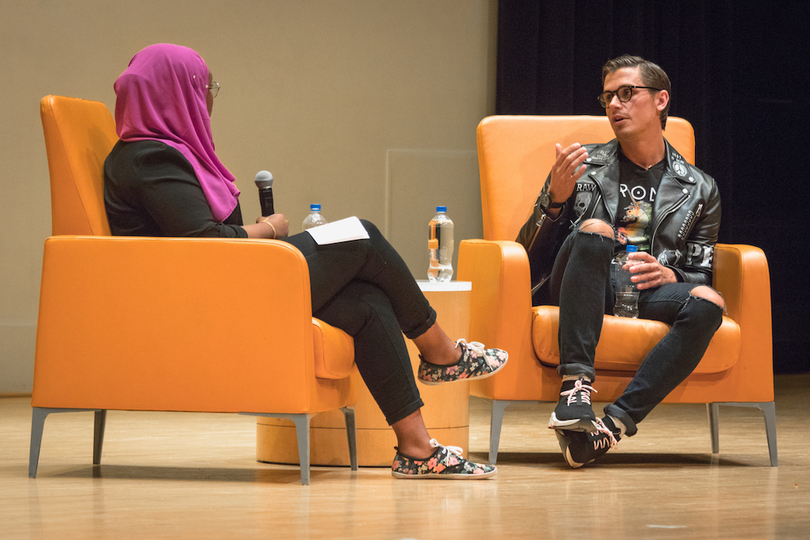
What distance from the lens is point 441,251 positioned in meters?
3.61

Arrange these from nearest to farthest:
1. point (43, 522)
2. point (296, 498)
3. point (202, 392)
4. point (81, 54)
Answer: point (43, 522), point (296, 498), point (202, 392), point (81, 54)

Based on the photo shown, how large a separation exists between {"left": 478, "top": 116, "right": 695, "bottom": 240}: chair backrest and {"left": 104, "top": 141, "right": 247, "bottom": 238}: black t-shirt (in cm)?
91

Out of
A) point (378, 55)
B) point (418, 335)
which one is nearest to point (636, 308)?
point (418, 335)

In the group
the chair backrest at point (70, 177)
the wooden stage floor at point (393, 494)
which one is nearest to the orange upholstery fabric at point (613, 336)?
the wooden stage floor at point (393, 494)

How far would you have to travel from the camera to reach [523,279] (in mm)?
2324

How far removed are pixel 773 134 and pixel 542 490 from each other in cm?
391

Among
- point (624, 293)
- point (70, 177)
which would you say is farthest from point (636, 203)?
point (70, 177)

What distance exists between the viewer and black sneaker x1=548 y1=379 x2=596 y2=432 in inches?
84.3

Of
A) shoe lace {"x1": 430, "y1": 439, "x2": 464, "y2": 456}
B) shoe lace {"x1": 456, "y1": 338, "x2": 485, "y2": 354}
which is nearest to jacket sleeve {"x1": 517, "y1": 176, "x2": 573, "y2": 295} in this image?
shoe lace {"x1": 456, "y1": 338, "x2": 485, "y2": 354}

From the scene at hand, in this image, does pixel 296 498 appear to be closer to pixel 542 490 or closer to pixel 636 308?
pixel 542 490

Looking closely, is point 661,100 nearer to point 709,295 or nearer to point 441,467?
point 709,295

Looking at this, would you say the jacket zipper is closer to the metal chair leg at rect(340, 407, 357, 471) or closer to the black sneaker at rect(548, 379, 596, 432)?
the black sneaker at rect(548, 379, 596, 432)

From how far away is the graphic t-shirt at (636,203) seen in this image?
2562 millimetres

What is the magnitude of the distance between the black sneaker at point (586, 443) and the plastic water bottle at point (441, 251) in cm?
67
